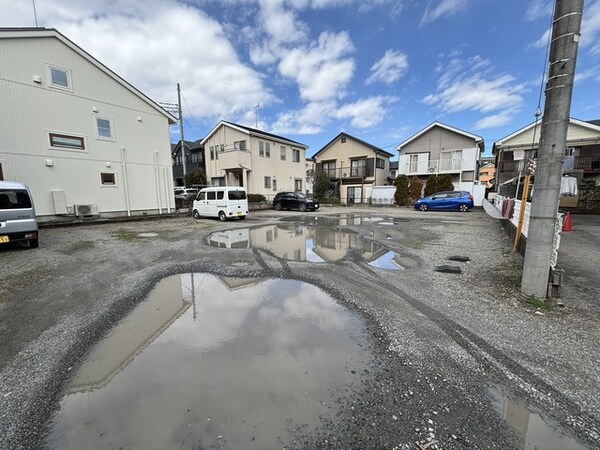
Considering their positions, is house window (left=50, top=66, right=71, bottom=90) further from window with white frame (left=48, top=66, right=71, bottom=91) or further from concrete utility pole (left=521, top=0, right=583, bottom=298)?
concrete utility pole (left=521, top=0, right=583, bottom=298)

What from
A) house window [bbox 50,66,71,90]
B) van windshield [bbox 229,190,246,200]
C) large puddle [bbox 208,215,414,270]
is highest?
house window [bbox 50,66,71,90]

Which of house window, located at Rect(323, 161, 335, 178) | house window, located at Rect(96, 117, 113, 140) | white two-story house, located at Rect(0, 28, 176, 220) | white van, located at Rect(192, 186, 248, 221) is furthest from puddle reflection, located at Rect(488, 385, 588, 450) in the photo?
house window, located at Rect(323, 161, 335, 178)

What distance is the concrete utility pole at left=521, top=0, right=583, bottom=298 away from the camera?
3.72m

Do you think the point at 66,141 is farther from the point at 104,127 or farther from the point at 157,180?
the point at 157,180

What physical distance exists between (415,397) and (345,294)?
7.38ft

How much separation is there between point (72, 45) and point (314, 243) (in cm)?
1487

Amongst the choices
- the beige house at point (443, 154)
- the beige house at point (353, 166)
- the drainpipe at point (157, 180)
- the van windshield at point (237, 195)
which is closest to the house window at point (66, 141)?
the drainpipe at point (157, 180)

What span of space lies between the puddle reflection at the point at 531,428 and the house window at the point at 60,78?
1810 centimetres

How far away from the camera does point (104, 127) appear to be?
46.5 feet

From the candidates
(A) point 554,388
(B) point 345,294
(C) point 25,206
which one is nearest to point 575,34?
(A) point 554,388

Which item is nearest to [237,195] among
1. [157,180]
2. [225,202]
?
[225,202]

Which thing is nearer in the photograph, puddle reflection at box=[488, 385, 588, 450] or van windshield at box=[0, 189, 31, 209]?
puddle reflection at box=[488, 385, 588, 450]

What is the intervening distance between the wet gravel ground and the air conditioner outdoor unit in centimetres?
722

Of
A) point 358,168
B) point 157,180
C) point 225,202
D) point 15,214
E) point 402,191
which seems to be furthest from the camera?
point 358,168
